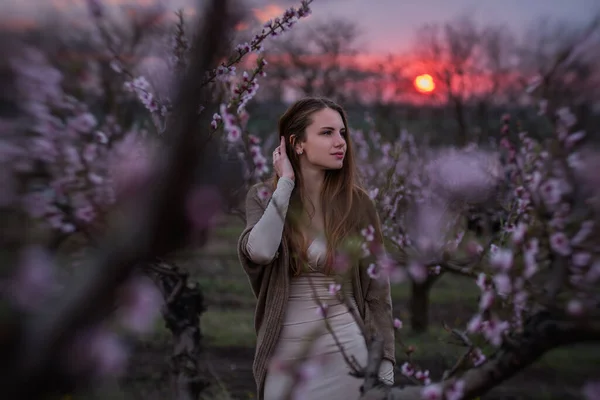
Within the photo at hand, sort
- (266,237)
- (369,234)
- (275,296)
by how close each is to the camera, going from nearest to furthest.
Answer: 1. (266,237)
2. (275,296)
3. (369,234)

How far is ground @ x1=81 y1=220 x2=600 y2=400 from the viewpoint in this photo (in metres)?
5.91

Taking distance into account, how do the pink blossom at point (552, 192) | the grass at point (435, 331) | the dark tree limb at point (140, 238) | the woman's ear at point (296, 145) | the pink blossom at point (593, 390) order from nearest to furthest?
the dark tree limb at point (140, 238) → the pink blossom at point (593, 390) → the pink blossom at point (552, 192) → the woman's ear at point (296, 145) → the grass at point (435, 331)

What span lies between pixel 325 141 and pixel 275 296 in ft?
2.15

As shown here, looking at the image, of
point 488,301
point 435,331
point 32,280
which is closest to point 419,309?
point 435,331

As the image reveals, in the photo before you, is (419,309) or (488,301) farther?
(419,309)

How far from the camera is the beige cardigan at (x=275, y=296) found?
97.3 inches

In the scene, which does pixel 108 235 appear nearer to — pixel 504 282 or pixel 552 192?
pixel 504 282

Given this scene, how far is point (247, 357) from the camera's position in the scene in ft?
23.8

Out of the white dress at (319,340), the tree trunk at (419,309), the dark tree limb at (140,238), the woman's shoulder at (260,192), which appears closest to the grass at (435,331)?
the tree trunk at (419,309)

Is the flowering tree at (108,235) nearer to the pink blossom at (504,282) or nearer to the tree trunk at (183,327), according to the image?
the pink blossom at (504,282)

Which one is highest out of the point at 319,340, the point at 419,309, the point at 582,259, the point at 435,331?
the point at 582,259

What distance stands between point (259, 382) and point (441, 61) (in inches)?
654

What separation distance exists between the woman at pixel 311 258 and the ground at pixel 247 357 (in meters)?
1.47

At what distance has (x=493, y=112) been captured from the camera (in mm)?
18891
